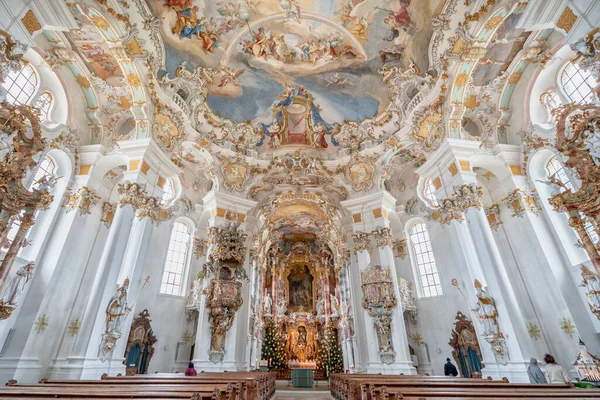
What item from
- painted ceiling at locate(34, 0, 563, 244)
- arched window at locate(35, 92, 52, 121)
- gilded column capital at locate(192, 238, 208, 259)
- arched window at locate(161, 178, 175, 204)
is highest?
painted ceiling at locate(34, 0, 563, 244)

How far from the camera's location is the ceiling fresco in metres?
12.0

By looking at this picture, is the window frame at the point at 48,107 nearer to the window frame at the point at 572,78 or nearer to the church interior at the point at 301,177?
the church interior at the point at 301,177

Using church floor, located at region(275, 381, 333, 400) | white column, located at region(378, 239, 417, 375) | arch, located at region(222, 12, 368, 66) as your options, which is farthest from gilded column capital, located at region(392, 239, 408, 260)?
arch, located at region(222, 12, 368, 66)

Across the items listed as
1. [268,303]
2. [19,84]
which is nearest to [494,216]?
[19,84]

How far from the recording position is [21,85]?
9.87 meters

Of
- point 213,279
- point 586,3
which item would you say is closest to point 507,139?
point 586,3

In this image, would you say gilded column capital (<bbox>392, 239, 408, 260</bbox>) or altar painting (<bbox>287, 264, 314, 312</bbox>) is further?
altar painting (<bbox>287, 264, 314, 312</bbox>)

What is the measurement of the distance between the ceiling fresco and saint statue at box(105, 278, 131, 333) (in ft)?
27.8

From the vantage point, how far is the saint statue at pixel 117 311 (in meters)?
8.94

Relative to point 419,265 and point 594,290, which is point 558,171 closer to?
point 594,290

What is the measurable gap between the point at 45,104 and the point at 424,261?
16.8 metres

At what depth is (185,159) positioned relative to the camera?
14.9 meters

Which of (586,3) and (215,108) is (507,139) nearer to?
(586,3)

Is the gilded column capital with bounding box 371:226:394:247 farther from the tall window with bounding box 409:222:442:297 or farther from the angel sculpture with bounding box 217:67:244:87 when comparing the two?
the angel sculpture with bounding box 217:67:244:87
